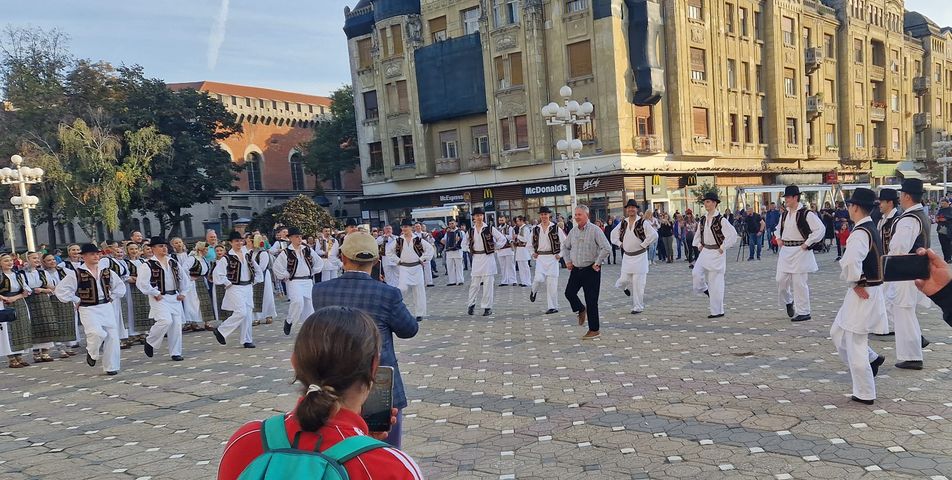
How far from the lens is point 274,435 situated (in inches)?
60.7

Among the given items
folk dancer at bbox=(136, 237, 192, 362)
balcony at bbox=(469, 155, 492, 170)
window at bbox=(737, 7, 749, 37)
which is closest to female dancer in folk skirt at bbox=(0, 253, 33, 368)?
folk dancer at bbox=(136, 237, 192, 362)

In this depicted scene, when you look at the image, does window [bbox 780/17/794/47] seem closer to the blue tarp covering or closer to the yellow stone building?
the yellow stone building

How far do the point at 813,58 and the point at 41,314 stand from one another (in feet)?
144

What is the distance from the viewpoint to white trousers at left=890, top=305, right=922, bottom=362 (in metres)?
6.32

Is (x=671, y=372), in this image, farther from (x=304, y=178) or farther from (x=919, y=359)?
(x=304, y=178)

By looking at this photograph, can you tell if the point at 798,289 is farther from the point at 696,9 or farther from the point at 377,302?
the point at 696,9

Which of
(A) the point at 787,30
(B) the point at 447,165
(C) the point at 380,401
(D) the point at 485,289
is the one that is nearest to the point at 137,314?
(D) the point at 485,289

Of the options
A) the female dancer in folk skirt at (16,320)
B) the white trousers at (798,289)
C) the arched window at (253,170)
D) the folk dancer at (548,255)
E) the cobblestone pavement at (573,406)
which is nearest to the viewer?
the cobblestone pavement at (573,406)

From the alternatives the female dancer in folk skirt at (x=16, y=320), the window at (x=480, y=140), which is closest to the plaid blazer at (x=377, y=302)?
the female dancer in folk skirt at (x=16, y=320)

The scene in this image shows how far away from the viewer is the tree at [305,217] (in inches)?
1030

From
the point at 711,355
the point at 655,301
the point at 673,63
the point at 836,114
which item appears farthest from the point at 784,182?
the point at 711,355

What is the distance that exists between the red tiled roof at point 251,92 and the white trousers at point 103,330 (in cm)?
4546

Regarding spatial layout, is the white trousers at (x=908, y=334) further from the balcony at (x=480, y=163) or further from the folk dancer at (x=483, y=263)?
the balcony at (x=480, y=163)

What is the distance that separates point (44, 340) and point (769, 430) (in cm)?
1177
